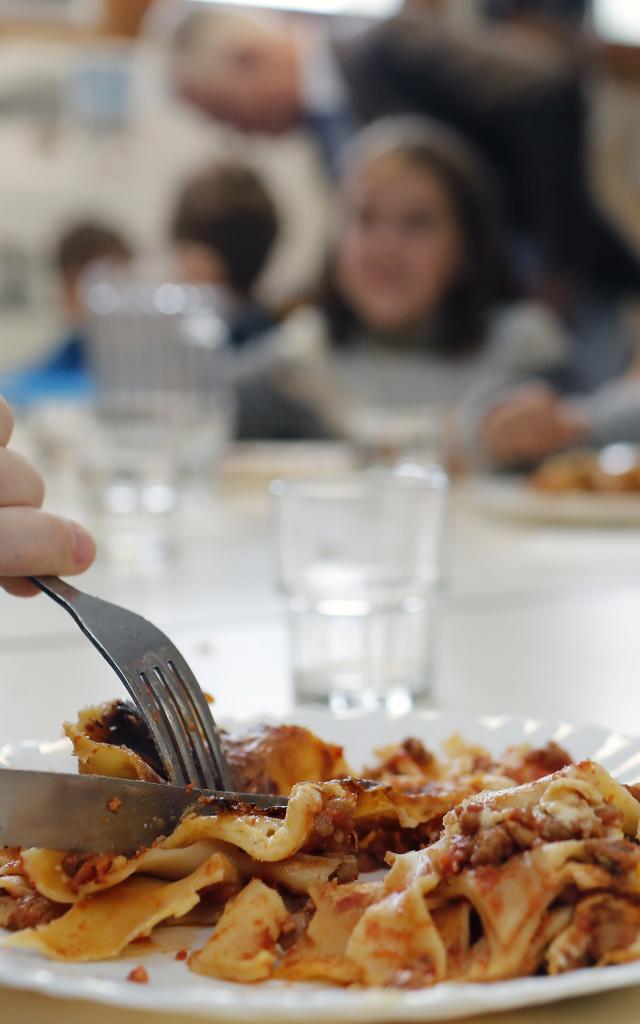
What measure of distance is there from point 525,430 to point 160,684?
1.54 metres

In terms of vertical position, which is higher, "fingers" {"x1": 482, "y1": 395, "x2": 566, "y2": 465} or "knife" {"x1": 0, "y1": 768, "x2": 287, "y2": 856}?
"fingers" {"x1": 482, "y1": 395, "x2": 566, "y2": 465}

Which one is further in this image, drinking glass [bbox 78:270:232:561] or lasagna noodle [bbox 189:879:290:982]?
drinking glass [bbox 78:270:232:561]

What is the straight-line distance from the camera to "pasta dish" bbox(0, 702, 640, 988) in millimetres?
371

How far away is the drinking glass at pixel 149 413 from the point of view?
1.30 meters

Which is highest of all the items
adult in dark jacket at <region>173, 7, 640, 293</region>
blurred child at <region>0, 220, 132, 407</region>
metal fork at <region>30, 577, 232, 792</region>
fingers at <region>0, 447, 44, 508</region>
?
adult in dark jacket at <region>173, 7, 640, 293</region>

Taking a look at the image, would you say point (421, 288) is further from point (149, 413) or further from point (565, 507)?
point (149, 413)

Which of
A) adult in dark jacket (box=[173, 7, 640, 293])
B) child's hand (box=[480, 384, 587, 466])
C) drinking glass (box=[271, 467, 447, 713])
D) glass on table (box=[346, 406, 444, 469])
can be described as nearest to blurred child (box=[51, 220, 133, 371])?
adult in dark jacket (box=[173, 7, 640, 293])

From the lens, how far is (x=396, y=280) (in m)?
3.56

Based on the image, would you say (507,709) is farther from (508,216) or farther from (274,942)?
(508,216)

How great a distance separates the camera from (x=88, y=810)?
427mm

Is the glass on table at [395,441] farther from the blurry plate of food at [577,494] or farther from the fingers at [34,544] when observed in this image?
the fingers at [34,544]

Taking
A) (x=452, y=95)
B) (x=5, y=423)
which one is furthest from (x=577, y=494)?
(x=452, y=95)

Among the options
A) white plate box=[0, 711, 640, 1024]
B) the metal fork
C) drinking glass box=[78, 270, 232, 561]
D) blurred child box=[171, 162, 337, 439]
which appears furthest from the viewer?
blurred child box=[171, 162, 337, 439]

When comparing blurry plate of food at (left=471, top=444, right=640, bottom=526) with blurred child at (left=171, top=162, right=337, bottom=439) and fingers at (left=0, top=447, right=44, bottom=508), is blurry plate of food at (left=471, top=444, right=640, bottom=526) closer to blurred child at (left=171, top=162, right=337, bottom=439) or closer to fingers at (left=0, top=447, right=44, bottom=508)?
fingers at (left=0, top=447, right=44, bottom=508)
